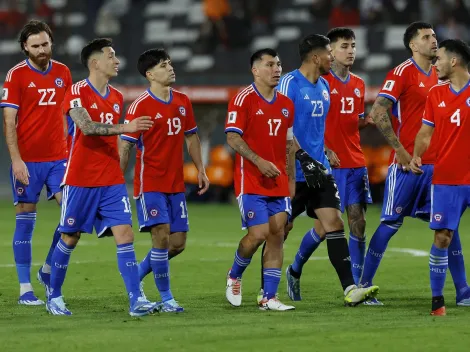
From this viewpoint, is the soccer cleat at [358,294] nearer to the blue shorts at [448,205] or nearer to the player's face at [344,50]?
the blue shorts at [448,205]

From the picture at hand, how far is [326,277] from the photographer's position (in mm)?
12195

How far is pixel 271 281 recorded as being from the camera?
9.66 meters

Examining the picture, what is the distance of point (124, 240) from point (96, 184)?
51 centimetres

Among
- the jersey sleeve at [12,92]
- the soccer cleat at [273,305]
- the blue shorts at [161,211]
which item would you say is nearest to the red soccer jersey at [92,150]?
the blue shorts at [161,211]

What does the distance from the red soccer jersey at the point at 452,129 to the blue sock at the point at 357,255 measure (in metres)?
1.87

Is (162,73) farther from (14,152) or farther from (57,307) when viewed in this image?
(57,307)

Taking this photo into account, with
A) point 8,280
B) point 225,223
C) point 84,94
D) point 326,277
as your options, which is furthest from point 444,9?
point 84,94

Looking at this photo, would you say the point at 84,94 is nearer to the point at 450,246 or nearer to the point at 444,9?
the point at 450,246

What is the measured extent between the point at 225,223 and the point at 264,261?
9.60 meters

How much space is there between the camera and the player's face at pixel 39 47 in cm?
1029

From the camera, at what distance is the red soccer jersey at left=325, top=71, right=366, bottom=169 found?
10.9 metres

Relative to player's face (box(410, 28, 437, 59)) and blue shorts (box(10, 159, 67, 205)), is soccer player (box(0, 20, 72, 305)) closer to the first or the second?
blue shorts (box(10, 159, 67, 205))

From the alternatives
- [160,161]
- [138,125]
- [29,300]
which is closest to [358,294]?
[160,161]

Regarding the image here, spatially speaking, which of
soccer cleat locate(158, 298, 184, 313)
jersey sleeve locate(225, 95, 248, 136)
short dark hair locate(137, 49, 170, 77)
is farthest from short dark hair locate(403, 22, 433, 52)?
soccer cleat locate(158, 298, 184, 313)
